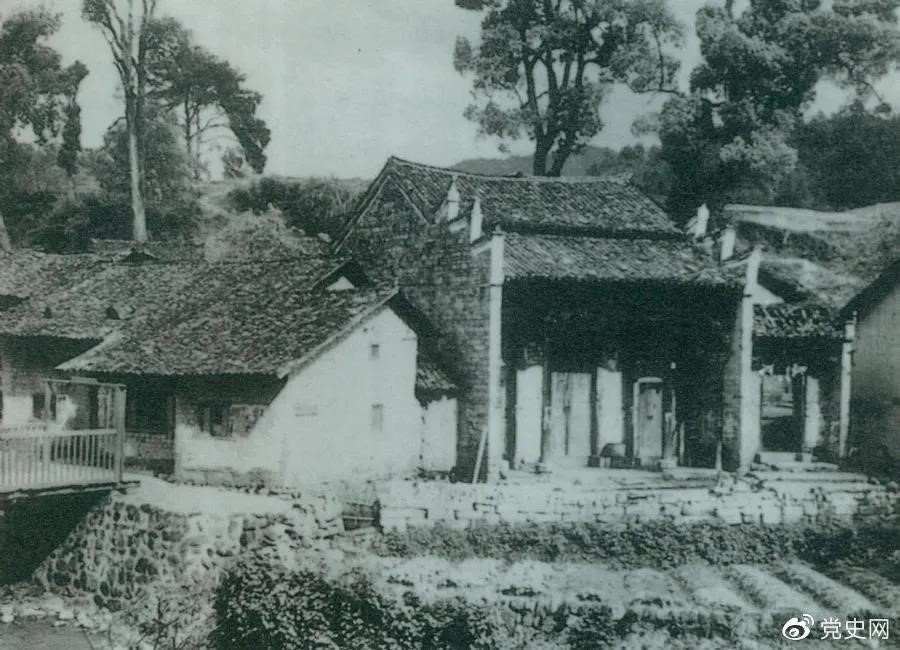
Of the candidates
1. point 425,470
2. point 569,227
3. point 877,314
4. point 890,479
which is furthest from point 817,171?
point 425,470

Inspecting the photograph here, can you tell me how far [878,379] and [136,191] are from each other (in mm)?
11557

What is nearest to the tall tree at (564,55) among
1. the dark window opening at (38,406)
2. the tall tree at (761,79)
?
the tall tree at (761,79)

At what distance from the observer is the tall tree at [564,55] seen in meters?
12.1

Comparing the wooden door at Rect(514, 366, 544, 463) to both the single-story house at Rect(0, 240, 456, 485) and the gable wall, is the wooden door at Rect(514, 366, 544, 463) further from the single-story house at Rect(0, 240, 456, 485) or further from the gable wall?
the single-story house at Rect(0, 240, 456, 485)

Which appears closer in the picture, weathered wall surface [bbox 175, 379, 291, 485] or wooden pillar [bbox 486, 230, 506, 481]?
weathered wall surface [bbox 175, 379, 291, 485]

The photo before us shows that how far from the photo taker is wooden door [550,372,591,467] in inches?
595

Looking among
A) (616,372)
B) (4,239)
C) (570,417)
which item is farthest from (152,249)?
(616,372)

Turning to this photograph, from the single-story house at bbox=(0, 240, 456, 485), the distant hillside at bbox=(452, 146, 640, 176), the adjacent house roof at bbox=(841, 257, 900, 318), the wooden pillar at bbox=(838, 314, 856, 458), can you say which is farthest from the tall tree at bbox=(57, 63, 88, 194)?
the wooden pillar at bbox=(838, 314, 856, 458)

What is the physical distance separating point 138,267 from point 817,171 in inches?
475

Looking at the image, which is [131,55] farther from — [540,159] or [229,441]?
[540,159]

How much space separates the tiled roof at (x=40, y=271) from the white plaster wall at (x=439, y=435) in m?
6.24

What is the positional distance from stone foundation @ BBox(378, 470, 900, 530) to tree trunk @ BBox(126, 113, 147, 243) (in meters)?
5.54

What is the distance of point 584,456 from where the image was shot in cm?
1527

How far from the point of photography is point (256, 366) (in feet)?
39.3
